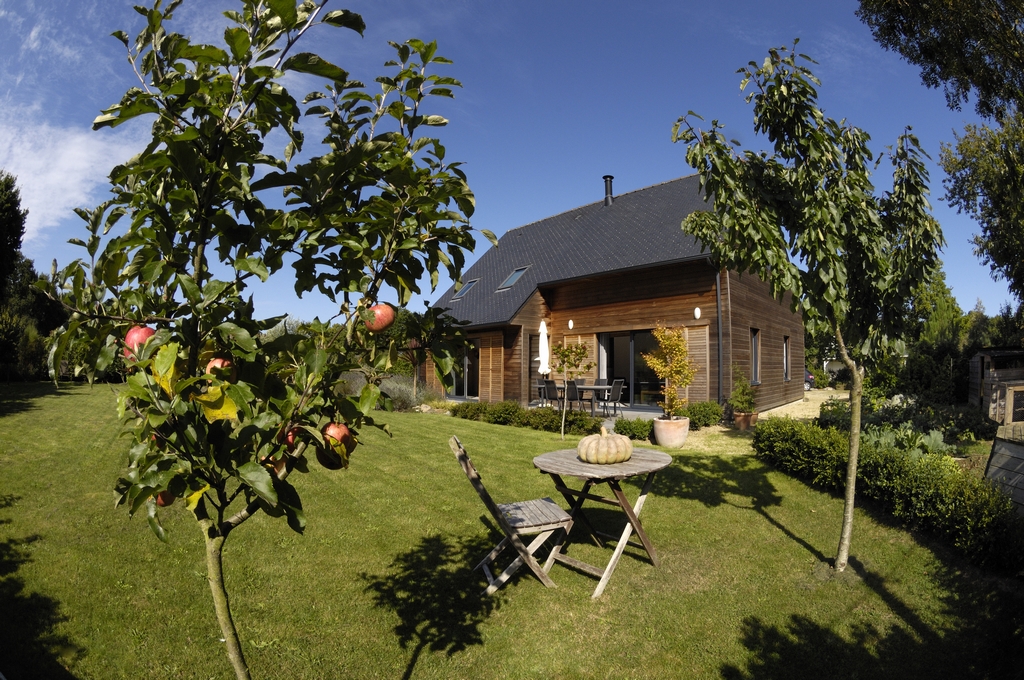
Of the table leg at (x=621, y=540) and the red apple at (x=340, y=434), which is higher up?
the red apple at (x=340, y=434)

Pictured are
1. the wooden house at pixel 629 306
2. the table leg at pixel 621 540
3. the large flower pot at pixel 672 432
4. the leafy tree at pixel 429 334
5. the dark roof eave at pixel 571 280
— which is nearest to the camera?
the leafy tree at pixel 429 334

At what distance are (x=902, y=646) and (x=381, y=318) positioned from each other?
4.57 metres

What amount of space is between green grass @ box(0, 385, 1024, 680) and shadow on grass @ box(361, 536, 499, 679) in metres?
0.02

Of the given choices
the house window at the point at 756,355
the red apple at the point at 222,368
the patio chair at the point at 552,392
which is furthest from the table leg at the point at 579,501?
the house window at the point at 756,355

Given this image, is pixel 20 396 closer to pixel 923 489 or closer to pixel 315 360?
pixel 315 360

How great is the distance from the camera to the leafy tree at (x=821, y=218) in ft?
15.9

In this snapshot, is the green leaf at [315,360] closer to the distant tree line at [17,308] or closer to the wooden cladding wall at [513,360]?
the wooden cladding wall at [513,360]

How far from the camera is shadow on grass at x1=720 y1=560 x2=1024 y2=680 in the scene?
384 cm

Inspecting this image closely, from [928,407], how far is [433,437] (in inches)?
383

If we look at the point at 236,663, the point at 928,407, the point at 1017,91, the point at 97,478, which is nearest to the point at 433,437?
the point at 97,478

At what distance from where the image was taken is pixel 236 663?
6.18ft

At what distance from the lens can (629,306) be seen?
16.9 m

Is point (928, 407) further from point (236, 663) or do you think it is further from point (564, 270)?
point (236, 663)

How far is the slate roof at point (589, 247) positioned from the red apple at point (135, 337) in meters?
14.2
